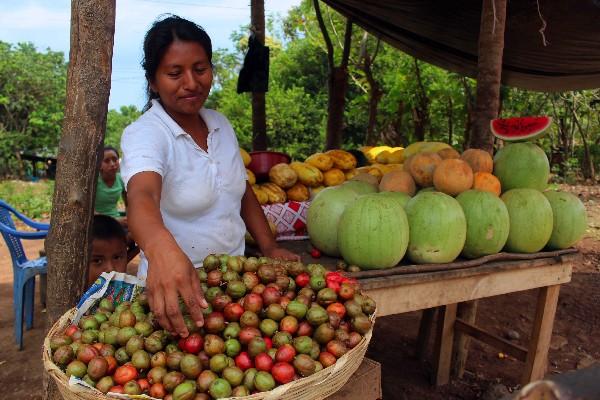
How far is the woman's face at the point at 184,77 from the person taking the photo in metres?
1.92

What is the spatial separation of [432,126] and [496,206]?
1034 cm

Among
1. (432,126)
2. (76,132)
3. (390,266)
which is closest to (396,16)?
(390,266)

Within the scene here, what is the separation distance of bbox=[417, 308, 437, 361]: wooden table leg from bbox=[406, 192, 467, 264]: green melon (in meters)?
1.53

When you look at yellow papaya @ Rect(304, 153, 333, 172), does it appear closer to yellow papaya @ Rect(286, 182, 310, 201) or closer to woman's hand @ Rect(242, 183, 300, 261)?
yellow papaya @ Rect(286, 182, 310, 201)

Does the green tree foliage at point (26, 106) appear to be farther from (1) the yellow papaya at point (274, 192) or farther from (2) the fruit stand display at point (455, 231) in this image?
(2) the fruit stand display at point (455, 231)

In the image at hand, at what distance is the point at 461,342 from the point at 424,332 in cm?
34

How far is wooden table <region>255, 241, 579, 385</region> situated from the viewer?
248 centimetres

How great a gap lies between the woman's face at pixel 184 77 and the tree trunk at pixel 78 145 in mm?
293

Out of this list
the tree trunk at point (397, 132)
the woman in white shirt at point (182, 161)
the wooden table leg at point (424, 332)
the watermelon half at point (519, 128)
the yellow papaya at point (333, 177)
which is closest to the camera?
the woman in white shirt at point (182, 161)

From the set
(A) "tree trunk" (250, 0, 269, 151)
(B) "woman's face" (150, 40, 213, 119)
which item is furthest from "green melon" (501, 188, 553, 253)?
(A) "tree trunk" (250, 0, 269, 151)

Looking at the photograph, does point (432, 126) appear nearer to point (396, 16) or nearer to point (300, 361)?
point (396, 16)

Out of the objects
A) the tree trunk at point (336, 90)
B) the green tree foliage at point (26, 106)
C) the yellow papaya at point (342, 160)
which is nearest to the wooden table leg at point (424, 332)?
the yellow papaya at point (342, 160)

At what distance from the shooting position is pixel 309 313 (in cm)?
166

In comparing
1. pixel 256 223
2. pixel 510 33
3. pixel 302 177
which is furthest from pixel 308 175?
pixel 510 33
